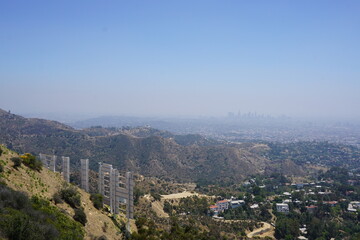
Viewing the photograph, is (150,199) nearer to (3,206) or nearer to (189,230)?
(189,230)

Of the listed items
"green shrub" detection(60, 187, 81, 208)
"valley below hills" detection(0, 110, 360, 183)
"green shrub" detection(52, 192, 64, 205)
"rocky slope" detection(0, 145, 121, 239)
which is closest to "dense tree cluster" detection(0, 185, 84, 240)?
"rocky slope" detection(0, 145, 121, 239)

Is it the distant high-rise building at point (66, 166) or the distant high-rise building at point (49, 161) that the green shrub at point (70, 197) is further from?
the distant high-rise building at point (49, 161)

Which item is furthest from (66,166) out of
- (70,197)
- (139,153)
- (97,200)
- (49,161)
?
(139,153)

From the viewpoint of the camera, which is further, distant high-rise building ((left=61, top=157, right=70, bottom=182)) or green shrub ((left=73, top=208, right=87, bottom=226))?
distant high-rise building ((left=61, top=157, right=70, bottom=182))

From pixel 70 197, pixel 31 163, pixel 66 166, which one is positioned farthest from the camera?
pixel 66 166

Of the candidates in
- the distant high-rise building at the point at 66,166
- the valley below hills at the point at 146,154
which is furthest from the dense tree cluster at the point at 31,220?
the valley below hills at the point at 146,154

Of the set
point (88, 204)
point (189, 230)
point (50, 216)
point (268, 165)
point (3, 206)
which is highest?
point (3, 206)

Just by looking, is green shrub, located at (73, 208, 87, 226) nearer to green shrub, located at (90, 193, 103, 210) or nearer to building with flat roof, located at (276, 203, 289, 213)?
green shrub, located at (90, 193, 103, 210)

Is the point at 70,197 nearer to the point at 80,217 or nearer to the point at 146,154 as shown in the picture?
the point at 80,217

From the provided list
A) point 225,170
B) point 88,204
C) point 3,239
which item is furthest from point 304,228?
point 225,170
